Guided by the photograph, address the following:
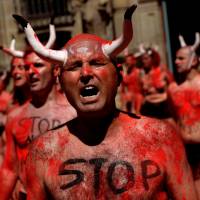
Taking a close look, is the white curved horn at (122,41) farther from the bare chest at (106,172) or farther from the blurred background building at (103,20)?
the blurred background building at (103,20)

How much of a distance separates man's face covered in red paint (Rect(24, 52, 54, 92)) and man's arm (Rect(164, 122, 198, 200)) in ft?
9.85

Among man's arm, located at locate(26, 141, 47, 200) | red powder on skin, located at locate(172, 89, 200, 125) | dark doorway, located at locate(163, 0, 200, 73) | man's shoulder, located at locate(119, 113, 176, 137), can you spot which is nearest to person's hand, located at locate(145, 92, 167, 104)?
red powder on skin, located at locate(172, 89, 200, 125)

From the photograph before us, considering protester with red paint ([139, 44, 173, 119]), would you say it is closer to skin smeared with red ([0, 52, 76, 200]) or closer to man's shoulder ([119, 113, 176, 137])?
skin smeared with red ([0, 52, 76, 200])

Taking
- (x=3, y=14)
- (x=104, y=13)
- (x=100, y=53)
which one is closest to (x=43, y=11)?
(x=3, y=14)

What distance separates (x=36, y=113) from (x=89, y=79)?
10.1 feet

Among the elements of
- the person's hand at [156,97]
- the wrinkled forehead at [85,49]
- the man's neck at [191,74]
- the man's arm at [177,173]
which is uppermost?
the wrinkled forehead at [85,49]

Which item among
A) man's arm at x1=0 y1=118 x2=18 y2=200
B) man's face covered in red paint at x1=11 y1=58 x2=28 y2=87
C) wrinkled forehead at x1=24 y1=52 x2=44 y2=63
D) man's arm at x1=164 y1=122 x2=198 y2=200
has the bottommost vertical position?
man's arm at x1=0 y1=118 x2=18 y2=200

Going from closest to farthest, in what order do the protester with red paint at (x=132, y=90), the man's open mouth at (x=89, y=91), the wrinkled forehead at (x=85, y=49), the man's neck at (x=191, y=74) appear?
the man's open mouth at (x=89, y=91), the wrinkled forehead at (x=85, y=49), the man's neck at (x=191, y=74), the protester with red paint at (x=132, y=90)

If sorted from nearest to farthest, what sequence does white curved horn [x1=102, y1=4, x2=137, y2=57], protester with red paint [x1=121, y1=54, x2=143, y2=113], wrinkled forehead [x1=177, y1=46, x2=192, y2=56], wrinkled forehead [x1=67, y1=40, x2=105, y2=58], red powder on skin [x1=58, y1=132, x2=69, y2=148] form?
white curved horn [x1=102, y1=4, x2=137, y2=57], wrinkled forehead [x1=67, y1=40, x2=105, y2=58], red powder on skin [x1=58, y1=132, x2=69, y2=148], wrinkled forehead [x1=177, y1=46, x2=192, y2=56], protester with red paint [x1=121, y1=54, x2=143, y2=113]

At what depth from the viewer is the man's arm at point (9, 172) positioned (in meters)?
5.74

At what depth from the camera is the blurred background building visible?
19656mm

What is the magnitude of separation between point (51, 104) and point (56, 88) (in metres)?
0.28

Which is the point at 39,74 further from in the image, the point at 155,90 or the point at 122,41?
the point at 155,90

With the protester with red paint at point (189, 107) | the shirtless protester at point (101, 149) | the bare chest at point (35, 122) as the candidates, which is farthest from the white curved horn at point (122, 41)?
the protester with red paint at point (189, 107)
